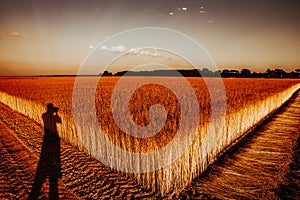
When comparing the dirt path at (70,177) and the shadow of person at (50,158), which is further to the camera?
the shadow of person at (50,158)

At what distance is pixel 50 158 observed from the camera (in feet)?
16.8

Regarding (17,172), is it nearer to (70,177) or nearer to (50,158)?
A: (50,158)

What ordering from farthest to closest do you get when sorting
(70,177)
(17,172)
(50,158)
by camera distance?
(50,158), (17,172), (70,177)

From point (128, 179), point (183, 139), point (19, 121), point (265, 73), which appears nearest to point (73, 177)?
point (128, 179)

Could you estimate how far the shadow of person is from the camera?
12.5 ft

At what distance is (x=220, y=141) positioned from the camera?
5035mm

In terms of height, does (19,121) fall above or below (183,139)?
below

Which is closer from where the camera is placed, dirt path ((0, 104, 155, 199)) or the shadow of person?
dirt path ((0, 104, 155, 199))

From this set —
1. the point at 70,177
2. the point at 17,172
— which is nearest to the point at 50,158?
the point at 17,172

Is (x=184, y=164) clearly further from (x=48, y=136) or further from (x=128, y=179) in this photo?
(x=48, y=136)

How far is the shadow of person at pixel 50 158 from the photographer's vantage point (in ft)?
12.5

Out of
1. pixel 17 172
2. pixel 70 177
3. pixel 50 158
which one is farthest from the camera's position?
pixel 50 158

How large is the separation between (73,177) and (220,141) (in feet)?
10.8

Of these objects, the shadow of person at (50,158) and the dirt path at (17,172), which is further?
the shadow of person at (50,158)
